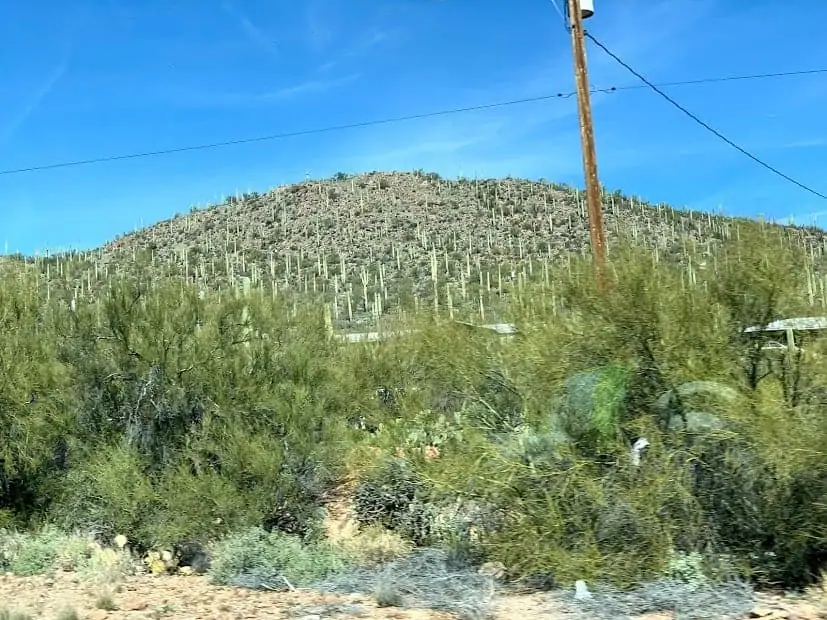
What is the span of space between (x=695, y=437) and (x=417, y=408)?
17.1ft

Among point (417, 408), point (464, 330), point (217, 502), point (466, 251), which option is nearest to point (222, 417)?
point (217, 502)

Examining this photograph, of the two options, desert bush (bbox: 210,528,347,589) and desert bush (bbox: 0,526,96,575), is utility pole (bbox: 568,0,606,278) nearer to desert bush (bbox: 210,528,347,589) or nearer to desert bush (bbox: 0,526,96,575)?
desert bush (bbox: 210,528,347,589)

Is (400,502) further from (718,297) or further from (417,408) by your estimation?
(718,297)

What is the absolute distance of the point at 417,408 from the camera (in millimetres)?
14297

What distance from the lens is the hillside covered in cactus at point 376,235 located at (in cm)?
4384

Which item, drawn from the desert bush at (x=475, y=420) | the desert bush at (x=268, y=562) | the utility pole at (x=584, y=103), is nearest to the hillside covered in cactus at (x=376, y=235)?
the desert bush at (x=475, y=420)

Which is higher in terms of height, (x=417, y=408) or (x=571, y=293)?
(x=571, y=293)

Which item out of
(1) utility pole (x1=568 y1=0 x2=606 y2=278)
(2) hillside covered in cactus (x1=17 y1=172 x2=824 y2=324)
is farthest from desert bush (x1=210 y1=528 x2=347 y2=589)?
(2) hillside covered in cactus (x1=17 y1=172 x2=824 y2=324)

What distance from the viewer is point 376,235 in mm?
54031

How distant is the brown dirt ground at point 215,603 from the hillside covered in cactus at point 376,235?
25.0 m

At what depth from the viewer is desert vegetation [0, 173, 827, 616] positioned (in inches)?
388

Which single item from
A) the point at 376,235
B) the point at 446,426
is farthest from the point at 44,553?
the point at 376,235

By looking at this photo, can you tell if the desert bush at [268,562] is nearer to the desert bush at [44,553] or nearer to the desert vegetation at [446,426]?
the desert vegetation at [446,426]

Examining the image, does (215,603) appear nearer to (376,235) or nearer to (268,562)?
(268,562)
